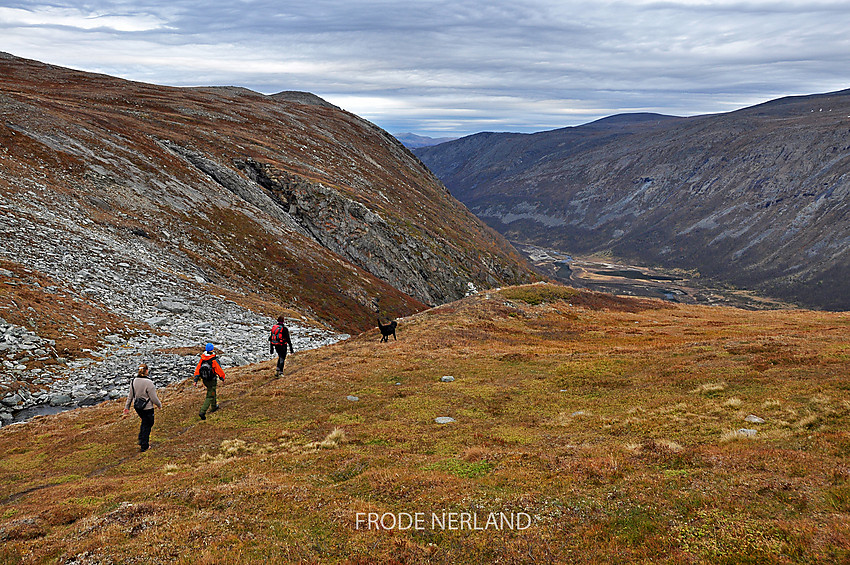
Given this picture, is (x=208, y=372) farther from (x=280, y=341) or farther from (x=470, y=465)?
(x=470, y=465)

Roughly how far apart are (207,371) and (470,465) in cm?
1217

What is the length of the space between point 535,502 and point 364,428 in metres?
8.23

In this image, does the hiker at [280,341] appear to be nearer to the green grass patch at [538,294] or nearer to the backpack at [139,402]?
the backpack at [139,402]

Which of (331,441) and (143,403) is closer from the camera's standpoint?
(331,441)

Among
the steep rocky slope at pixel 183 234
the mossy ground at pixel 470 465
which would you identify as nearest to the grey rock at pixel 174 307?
the steep rocky slope at pixel 183 234

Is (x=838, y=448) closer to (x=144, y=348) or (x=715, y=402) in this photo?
(x=715, y=402)

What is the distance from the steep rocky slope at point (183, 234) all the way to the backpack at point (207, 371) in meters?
10.4

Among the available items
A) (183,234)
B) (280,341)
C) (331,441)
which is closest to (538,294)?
(280,341)

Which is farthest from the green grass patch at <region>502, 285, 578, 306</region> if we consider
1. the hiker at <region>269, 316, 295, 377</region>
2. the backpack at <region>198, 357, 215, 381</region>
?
the backpack at <region>198, 357, 215, 381</region>

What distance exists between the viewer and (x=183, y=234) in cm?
5359

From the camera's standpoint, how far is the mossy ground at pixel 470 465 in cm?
846

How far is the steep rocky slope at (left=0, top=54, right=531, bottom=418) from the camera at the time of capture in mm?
32406

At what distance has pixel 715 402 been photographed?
16.3 m

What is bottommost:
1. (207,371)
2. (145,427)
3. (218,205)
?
(145,427)
